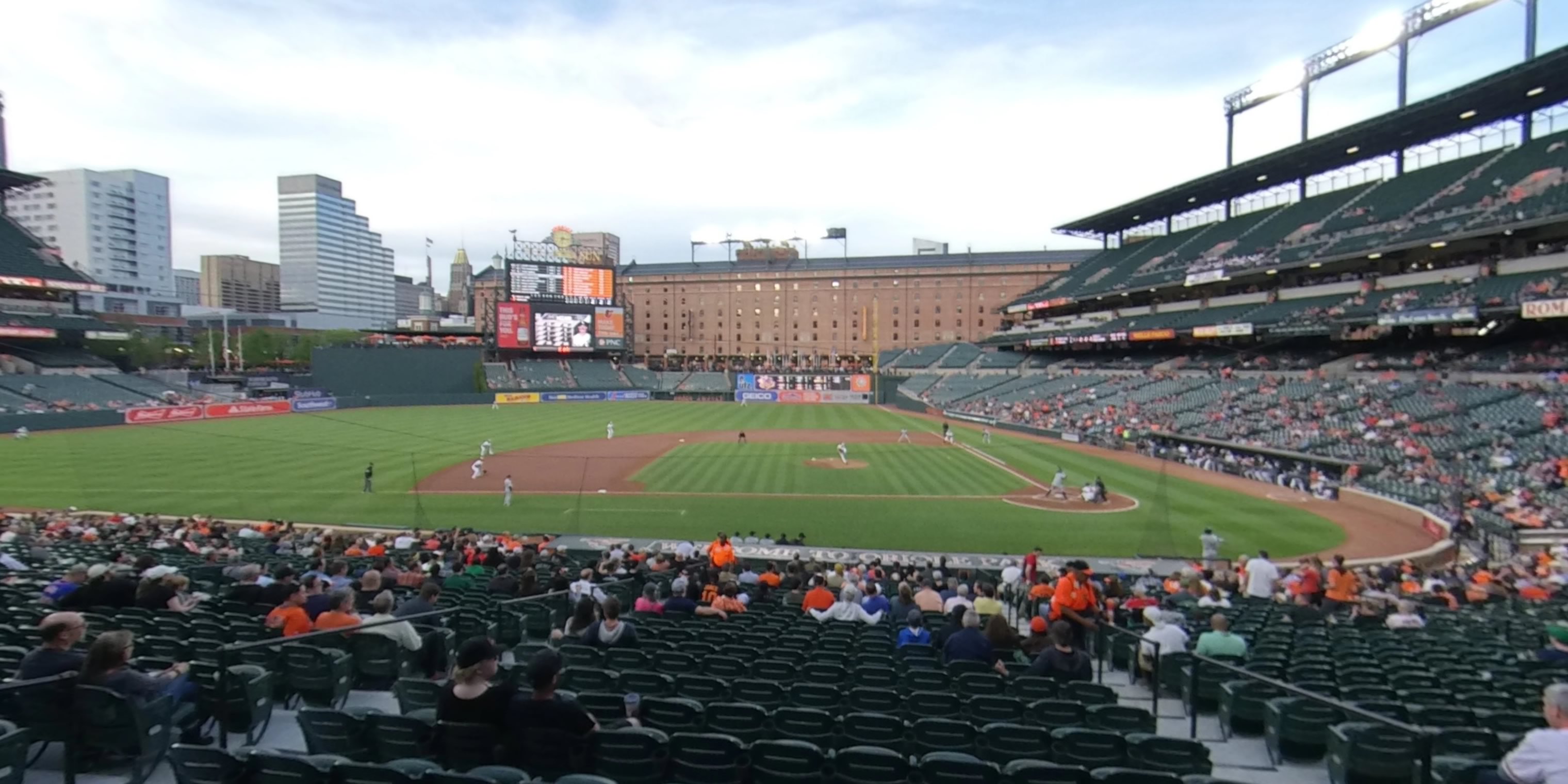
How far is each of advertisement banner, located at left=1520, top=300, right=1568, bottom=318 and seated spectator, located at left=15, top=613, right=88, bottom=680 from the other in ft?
144

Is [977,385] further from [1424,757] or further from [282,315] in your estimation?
[282,315]

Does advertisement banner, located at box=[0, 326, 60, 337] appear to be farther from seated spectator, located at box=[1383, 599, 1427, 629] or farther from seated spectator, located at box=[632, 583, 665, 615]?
seated spectator, located at box=[1383, 599, 1427, 629]

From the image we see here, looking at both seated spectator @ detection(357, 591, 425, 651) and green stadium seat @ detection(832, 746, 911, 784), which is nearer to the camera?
green stadium seat @ detection(832, 746, 911, 784)

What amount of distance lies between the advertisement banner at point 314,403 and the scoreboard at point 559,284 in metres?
20.5

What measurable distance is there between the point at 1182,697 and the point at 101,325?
87.4m

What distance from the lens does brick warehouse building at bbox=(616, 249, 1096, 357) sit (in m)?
114

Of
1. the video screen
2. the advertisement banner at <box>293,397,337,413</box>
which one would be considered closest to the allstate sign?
the advertisement banner at <box>293,397,337,413</box>

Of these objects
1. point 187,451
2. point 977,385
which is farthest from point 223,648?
point 977,385

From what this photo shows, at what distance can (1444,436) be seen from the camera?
30484 mm

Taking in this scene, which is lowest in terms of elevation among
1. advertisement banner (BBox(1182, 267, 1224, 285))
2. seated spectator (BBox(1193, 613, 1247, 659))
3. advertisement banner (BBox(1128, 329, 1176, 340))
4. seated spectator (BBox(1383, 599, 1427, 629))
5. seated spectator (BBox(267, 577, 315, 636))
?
seated spectator (BBox(1383, 599, 1427, 629))

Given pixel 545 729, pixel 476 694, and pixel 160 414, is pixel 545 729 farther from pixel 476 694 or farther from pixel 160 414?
pixel 160 414

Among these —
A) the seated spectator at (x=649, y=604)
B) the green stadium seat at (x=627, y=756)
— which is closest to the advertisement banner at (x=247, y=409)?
the seated spectator at (x=649, y=604)

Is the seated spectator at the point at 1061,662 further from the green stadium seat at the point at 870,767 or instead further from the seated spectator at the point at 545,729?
the seated spectator at the point at 545,729

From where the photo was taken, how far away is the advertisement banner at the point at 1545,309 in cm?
3030
